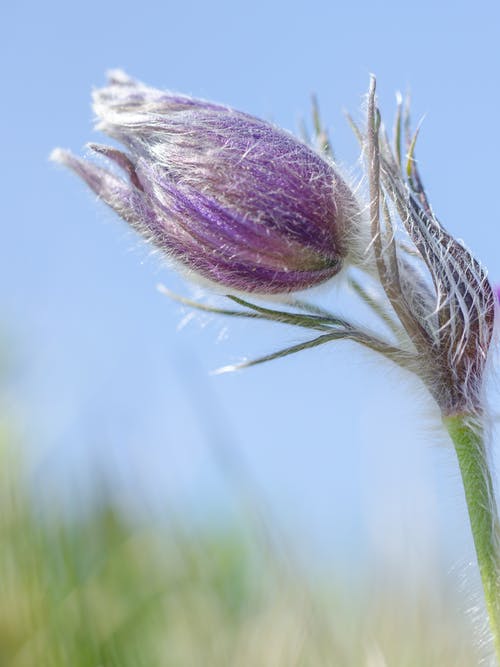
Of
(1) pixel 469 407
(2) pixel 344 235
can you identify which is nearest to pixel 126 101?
(2) pixel 344 235

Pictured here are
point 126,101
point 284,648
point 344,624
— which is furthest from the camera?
point 344,624

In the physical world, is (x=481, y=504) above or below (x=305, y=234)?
below

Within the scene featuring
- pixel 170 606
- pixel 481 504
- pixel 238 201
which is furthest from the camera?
pixel 170 606

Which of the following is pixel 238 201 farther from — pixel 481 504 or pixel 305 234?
pixel 481 504

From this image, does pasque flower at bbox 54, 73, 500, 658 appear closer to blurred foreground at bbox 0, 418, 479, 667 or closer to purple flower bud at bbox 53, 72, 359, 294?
purple flower bud at bbox 53, 72, 359, 294

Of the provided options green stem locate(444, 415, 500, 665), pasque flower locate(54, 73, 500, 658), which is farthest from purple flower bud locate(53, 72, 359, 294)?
green stem locate(444, 415, 500, 665)

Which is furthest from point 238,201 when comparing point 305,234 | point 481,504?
point 481,504

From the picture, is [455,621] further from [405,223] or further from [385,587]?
[405,223]

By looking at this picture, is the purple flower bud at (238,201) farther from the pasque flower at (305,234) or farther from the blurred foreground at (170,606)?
the blurred foreground at (170,606)
